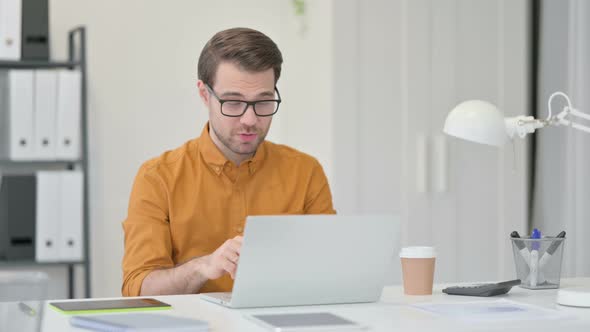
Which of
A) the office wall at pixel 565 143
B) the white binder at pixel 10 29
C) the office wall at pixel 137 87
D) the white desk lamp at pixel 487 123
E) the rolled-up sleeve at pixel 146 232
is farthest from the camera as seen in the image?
the office wall at pixel 137 87

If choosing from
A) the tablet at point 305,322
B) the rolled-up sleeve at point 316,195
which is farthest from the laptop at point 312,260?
the rolled-up sleeve at point 316,195

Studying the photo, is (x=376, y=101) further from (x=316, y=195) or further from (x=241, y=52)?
(x=241, y=52)

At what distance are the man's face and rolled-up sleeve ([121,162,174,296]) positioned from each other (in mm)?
214

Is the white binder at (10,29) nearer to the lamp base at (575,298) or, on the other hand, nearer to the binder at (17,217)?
the binder at (17,217)

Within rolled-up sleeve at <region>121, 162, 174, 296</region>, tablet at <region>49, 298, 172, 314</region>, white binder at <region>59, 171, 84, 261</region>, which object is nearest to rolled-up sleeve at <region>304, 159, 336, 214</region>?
rolled-up sleeve at <region>121, 162, 174, 296</region>

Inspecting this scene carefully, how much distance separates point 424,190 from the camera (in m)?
3.70

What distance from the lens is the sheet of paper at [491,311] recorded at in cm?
164

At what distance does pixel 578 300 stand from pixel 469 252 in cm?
204

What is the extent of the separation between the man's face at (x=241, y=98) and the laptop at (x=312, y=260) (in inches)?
23.2

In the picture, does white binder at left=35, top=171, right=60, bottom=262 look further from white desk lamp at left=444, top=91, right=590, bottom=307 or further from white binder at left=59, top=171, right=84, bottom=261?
white desk lamp at left=444, top=91, right=590, bottom=307

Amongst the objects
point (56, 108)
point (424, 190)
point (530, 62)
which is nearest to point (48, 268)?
point (56, 108)

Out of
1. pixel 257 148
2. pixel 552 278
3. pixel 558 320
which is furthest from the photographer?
pixel 257 148

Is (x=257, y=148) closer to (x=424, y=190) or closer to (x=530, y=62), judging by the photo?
(x=424, y=190)

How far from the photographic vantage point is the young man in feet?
7.42
